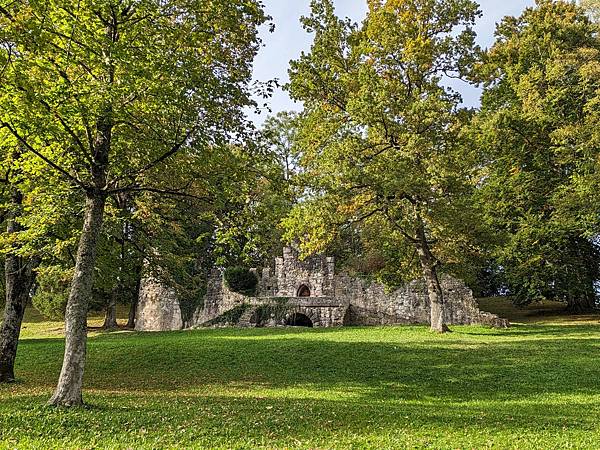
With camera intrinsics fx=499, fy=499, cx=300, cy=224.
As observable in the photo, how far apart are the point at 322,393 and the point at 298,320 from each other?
47.9 feet

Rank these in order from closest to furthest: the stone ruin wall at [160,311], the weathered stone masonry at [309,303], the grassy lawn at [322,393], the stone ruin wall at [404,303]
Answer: the grassy lawn at [322,393]
the stone ruin wall at [404,303]
the weathered stone masonry at [309,303]
the stone ruin wall at [160,311]

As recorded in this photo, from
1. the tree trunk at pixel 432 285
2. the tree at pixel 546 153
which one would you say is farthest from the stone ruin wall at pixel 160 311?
the tree at pixel 546 153

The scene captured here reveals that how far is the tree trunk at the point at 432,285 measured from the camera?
Answer: 61.3 feet

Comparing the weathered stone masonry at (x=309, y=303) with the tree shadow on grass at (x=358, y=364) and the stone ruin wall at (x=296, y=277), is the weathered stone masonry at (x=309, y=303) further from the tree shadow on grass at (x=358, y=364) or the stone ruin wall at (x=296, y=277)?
the tree shadow on grass at (x=358, y=364)

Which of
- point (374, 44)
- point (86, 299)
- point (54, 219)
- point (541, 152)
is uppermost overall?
point (374, 44)

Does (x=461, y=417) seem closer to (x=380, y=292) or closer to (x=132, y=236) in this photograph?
(x=132, y=236)

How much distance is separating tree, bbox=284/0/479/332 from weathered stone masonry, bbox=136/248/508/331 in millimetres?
4315

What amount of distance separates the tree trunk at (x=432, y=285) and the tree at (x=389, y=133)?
0.04 metres

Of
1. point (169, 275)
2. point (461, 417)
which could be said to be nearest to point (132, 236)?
point (169, 275)

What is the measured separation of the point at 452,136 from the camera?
58.5 ft

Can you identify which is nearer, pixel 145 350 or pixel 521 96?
pixel 145 350

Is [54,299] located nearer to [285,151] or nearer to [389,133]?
[285,151]

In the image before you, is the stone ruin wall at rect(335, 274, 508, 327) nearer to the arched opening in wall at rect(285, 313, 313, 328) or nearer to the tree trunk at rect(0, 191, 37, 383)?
the arched opening in wall at rect(285, 313, 313, 328)

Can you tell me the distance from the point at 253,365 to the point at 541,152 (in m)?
20.3
